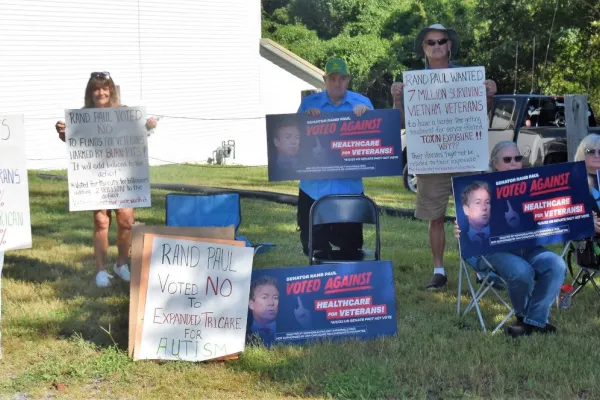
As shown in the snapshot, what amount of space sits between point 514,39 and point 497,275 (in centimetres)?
2237

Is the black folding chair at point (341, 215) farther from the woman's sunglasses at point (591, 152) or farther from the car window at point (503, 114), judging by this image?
the car window at point (503, 114)

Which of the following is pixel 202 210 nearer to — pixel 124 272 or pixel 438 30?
pixel 124 272

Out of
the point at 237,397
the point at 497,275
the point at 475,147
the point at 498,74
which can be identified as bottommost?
the point at 237,397

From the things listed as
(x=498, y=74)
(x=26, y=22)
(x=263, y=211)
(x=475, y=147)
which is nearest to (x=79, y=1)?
(x=26, y=22)

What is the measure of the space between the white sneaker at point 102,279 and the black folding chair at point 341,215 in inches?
73.6

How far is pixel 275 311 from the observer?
19.3 feet

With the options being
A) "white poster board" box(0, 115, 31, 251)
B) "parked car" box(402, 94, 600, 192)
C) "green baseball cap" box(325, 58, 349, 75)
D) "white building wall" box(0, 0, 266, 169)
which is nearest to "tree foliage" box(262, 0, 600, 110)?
"parked car" box(402, 94, 600, 192)

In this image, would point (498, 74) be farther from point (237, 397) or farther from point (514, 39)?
point (237, 397)

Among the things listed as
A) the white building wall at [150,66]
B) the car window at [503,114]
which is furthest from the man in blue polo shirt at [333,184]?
the white building wall at [150,66]

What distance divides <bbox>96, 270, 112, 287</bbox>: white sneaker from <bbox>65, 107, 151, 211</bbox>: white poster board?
604mm

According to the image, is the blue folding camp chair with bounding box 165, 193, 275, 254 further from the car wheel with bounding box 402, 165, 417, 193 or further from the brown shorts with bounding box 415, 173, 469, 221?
the car wheel with bounding box 402, 165, 417, 193

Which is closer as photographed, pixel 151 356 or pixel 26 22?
pixel 151 356

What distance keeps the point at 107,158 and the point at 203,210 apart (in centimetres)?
180

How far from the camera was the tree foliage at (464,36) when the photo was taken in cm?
2577
